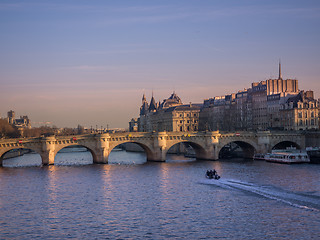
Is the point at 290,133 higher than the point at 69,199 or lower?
higher

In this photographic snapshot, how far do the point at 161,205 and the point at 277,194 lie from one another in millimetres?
13149

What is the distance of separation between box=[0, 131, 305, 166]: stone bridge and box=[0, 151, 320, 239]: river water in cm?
1179

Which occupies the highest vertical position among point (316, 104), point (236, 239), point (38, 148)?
point (316, 104)

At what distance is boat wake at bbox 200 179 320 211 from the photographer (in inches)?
2051

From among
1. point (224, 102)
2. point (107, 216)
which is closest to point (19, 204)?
point (107, 216)

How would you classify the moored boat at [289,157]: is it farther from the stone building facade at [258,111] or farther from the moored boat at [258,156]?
the stone building facade at [258,111]

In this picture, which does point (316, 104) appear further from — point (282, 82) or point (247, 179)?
point (247, 179)

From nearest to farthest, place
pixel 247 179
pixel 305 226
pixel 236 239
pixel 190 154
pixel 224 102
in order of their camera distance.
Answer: pixel 236 239
pixel 305 226
pixel 247 179
pixel 190 154
pixel 224 102

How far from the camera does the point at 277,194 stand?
5803cm

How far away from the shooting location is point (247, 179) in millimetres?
71875

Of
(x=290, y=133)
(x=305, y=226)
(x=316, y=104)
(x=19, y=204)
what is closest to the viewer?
(x=305, y=226)

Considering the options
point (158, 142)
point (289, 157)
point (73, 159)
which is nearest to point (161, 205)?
point (289, 157)

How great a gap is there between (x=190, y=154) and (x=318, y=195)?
68485 millimetres

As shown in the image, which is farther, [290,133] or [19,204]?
[290,133]
